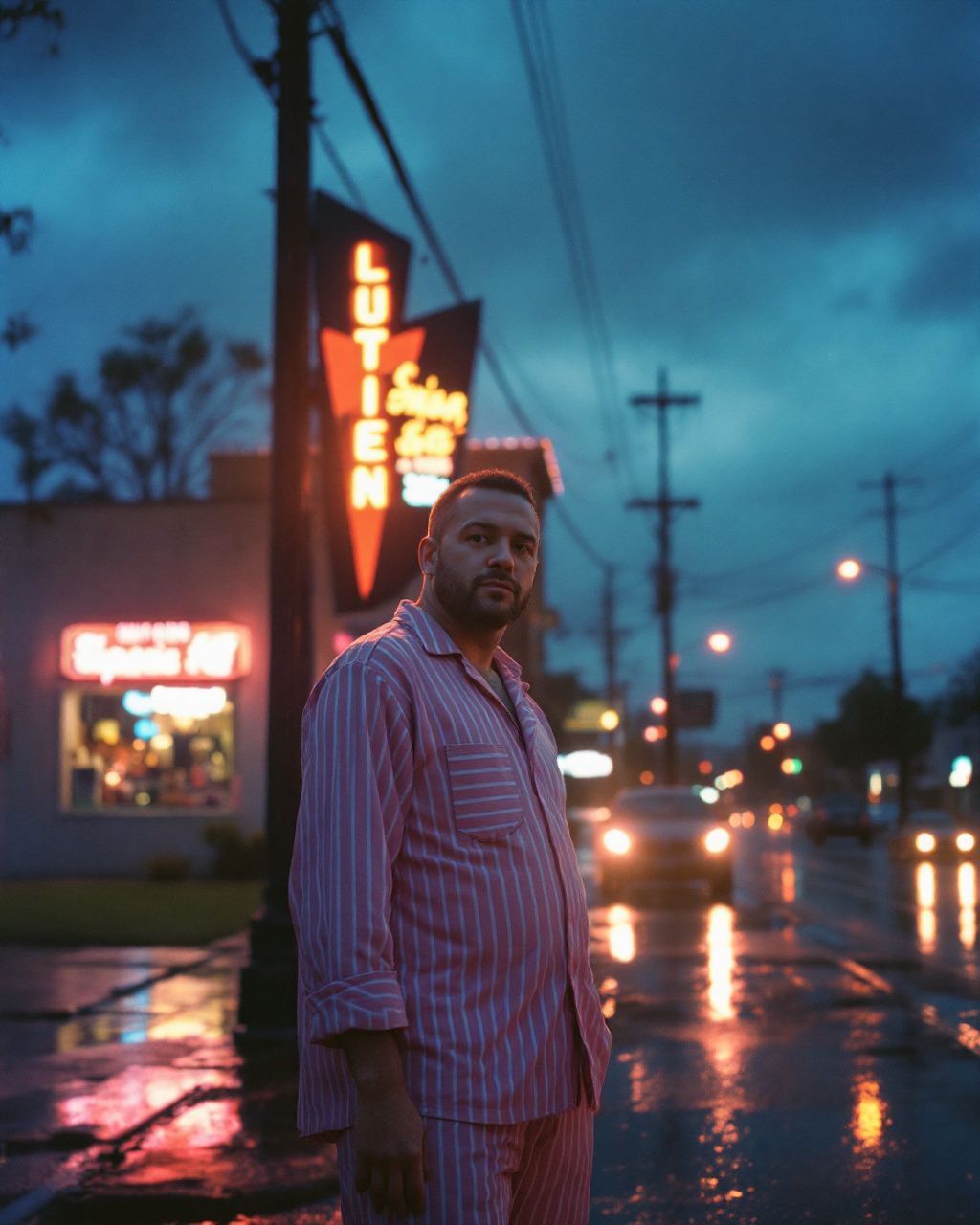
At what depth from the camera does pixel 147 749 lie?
2347cm

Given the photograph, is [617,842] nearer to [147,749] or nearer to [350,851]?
[147,749]

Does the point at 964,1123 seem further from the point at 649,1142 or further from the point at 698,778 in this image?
the point at 698,778

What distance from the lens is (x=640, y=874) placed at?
68.9 feet

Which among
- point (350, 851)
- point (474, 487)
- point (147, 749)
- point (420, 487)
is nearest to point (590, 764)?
point (147, 749)

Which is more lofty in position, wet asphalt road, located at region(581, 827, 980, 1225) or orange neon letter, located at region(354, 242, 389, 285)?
orange neon letter, located at region(354, 242, 389, 285)

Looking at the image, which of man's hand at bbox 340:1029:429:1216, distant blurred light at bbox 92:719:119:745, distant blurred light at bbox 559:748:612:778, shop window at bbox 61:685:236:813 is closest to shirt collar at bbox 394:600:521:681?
man's hand at bbox 340:1029:429:1216

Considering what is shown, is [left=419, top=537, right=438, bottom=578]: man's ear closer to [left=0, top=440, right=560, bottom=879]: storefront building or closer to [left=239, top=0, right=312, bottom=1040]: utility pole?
[left=239, top=0, right=312, bottom=1040]: utility pole

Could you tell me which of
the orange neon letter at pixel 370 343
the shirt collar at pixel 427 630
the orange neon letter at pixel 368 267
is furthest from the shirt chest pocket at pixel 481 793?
the orange neon letter at pixel 370 343

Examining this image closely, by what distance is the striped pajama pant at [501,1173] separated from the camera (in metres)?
2.56

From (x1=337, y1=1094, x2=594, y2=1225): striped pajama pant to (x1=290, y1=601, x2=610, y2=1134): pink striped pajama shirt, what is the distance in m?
0.04

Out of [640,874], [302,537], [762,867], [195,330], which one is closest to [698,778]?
[195,330]

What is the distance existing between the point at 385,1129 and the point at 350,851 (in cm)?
46

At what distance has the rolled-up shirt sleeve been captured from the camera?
2.52 m

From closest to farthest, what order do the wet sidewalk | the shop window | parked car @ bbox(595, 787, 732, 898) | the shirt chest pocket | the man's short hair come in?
1. the shirt chest pocket
2. the man's short hair
3. the wet sidewalk
4. parked car @ bbox(595, 787, 732, 898)
5. the shop window
